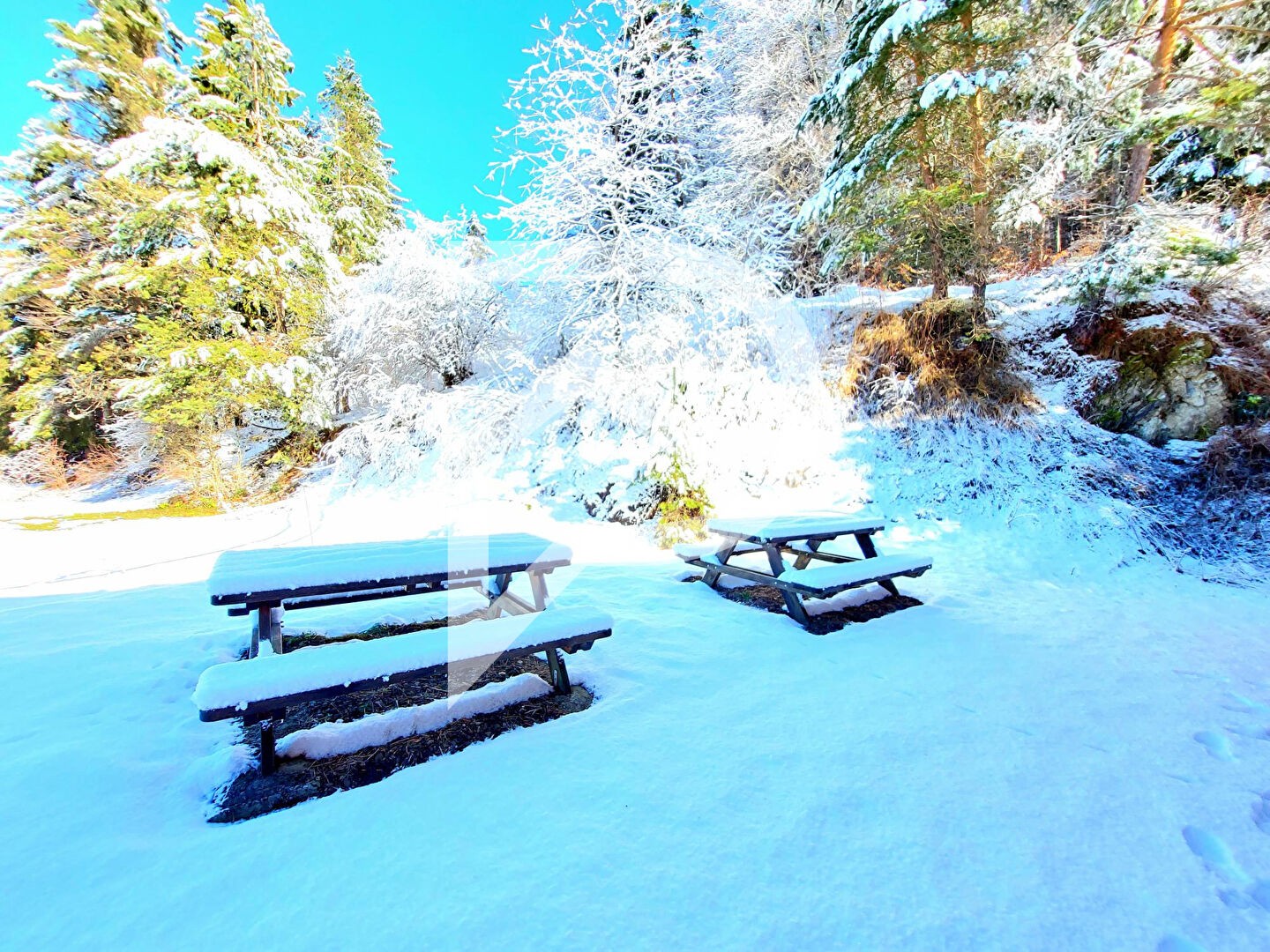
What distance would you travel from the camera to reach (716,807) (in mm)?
1811

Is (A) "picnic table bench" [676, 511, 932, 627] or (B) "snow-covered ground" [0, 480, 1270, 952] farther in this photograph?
(A) "picnic table bench" [676, 511, 932, 627]

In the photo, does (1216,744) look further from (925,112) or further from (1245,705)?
(925,112)

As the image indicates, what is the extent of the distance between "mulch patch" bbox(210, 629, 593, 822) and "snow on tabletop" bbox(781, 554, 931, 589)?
1709 millimetres

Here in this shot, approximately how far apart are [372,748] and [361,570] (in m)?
0.83

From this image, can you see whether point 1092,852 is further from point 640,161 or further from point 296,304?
point 296,304

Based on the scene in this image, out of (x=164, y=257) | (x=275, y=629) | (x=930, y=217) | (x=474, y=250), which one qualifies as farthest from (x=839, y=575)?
(x=164, y=257)

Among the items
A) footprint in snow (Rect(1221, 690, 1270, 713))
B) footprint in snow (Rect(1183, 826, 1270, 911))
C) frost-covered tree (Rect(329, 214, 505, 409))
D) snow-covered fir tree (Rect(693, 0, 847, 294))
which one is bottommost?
footprint in snow (Rect(1221, 690, 1270, 713))

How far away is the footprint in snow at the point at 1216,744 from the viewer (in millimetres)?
2180

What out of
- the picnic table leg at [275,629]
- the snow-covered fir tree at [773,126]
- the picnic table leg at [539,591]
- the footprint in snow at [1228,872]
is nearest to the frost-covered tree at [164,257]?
the snow-covered fir tree at [773,126]

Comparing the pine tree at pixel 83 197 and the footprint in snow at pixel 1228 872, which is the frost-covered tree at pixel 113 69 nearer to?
the pine tree at pixel 83 197

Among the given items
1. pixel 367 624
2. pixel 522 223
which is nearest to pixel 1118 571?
pixel 367 624

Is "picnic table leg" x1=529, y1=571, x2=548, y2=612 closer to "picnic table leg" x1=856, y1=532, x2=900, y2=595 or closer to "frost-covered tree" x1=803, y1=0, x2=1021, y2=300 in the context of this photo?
"picnic table leg" x1=856, y1=532, x2=900, y2=595

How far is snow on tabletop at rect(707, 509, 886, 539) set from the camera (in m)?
3.70

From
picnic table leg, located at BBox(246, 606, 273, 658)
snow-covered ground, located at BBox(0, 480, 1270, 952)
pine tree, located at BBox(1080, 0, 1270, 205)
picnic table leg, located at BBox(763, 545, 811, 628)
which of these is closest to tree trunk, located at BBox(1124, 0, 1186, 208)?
pine tree, located at BBox(1080, 0, 1270, 205)
